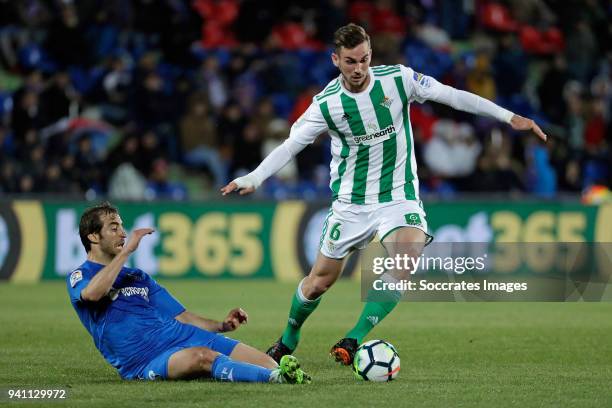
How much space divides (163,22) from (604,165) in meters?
7.83

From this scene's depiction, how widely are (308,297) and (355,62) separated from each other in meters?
1.81

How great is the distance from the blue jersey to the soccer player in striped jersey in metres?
1.47

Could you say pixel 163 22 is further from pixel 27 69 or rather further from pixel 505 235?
pixel 505 235

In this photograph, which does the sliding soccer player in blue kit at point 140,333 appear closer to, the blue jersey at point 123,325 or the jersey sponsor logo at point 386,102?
the blue jersey at point 123,325

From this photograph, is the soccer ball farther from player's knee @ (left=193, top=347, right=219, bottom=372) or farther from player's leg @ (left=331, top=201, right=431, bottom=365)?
player's knee @ (left=193, top=347, right=219, bottom=372)

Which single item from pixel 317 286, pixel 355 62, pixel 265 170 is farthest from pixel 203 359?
pixel 355 62

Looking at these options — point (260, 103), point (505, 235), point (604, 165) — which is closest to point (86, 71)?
point (260, 103)

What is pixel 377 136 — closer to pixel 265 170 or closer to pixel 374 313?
pixel 265 170

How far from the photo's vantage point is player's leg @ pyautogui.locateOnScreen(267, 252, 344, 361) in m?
8.72

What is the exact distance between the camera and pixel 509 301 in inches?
582

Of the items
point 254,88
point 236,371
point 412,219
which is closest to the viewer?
point 236,371

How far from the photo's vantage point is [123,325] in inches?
291

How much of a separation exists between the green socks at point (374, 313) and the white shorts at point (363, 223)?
42 centimetres

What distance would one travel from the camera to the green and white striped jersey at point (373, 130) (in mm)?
8586
